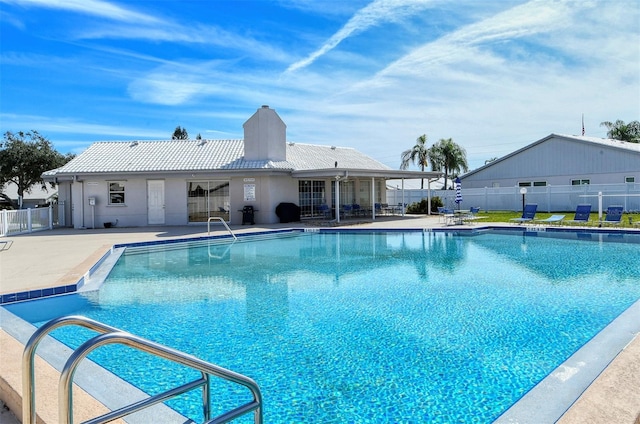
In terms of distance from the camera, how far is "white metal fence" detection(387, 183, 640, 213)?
Result: 25875 mm

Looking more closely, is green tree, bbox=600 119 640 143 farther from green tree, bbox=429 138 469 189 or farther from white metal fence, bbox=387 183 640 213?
white metal fence, bbox=387 183 640 213

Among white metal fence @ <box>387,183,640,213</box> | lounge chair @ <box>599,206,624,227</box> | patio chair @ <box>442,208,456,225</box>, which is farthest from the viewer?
white metal fence @ <box>387,183,640,213</box>

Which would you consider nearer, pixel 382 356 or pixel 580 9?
pixel 382 356

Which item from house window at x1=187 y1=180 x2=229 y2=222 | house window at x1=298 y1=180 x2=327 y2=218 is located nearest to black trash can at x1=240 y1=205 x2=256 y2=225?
house window at x1=187 y1=180 x2=229 y2=222

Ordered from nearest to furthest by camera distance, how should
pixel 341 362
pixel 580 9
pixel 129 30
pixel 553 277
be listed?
pixel 341 362 → pixel 553 277 → pixel 580 9 → pixel 129 30

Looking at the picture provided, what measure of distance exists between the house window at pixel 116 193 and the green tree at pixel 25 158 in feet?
70.6

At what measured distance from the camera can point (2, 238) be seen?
56.1 feet

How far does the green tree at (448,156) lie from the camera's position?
142ft

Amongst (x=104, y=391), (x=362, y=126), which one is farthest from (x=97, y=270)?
(x=362, y=126)

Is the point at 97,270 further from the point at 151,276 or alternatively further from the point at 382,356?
the point at 382,356

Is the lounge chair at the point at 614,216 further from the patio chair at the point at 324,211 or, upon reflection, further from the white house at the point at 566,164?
the patio chair at the point at 324,211

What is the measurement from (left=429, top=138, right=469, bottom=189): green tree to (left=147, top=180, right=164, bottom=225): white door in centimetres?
2950

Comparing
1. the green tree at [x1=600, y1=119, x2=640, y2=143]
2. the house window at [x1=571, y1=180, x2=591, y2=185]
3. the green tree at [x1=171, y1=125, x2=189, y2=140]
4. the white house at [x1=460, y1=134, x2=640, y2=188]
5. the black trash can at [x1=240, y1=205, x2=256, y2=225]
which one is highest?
the green tree at [x1=171, y1=125, x2=189, y2=140]

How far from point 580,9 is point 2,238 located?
22678 mm
